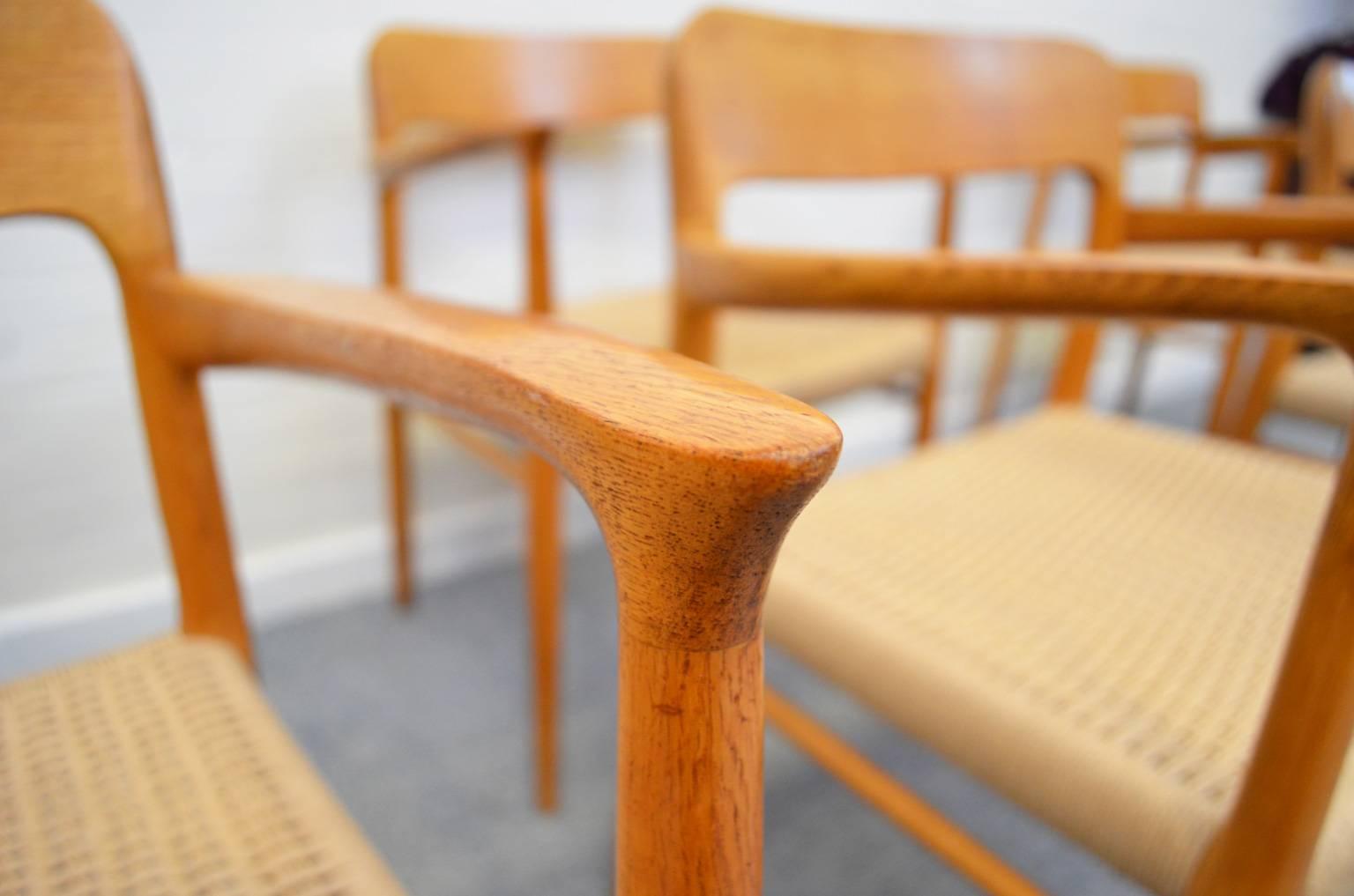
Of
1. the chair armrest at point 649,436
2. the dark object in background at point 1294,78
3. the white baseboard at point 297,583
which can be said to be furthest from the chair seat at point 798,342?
the dark object in background at point 1294,78

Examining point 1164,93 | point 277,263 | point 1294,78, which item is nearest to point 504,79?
point 277,263

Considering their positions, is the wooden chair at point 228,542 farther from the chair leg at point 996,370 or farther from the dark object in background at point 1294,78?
the dark object in background at point 1294,78

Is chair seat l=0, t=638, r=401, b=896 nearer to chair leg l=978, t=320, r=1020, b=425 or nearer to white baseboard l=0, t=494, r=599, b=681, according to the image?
white baseboard l=0, t=494, r=599, b=681

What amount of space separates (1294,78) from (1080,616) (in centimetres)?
264

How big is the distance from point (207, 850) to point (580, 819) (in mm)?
690

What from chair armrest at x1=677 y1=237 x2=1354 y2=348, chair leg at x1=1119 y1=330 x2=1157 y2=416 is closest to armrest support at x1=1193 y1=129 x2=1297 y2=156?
chair leg at x1=1119 y1=330 x2=1157 y2=416

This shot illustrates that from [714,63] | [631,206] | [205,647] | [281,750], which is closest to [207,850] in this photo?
[281,750]

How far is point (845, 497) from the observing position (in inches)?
26.2

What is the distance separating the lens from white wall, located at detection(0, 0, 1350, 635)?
41.4 inches

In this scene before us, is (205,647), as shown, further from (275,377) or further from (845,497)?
(275,377)

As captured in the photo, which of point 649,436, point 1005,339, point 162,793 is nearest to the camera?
point 649,436

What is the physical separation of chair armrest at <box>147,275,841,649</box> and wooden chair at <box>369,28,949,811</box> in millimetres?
574

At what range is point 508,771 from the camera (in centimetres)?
105

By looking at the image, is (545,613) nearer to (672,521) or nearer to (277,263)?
(277,263)
